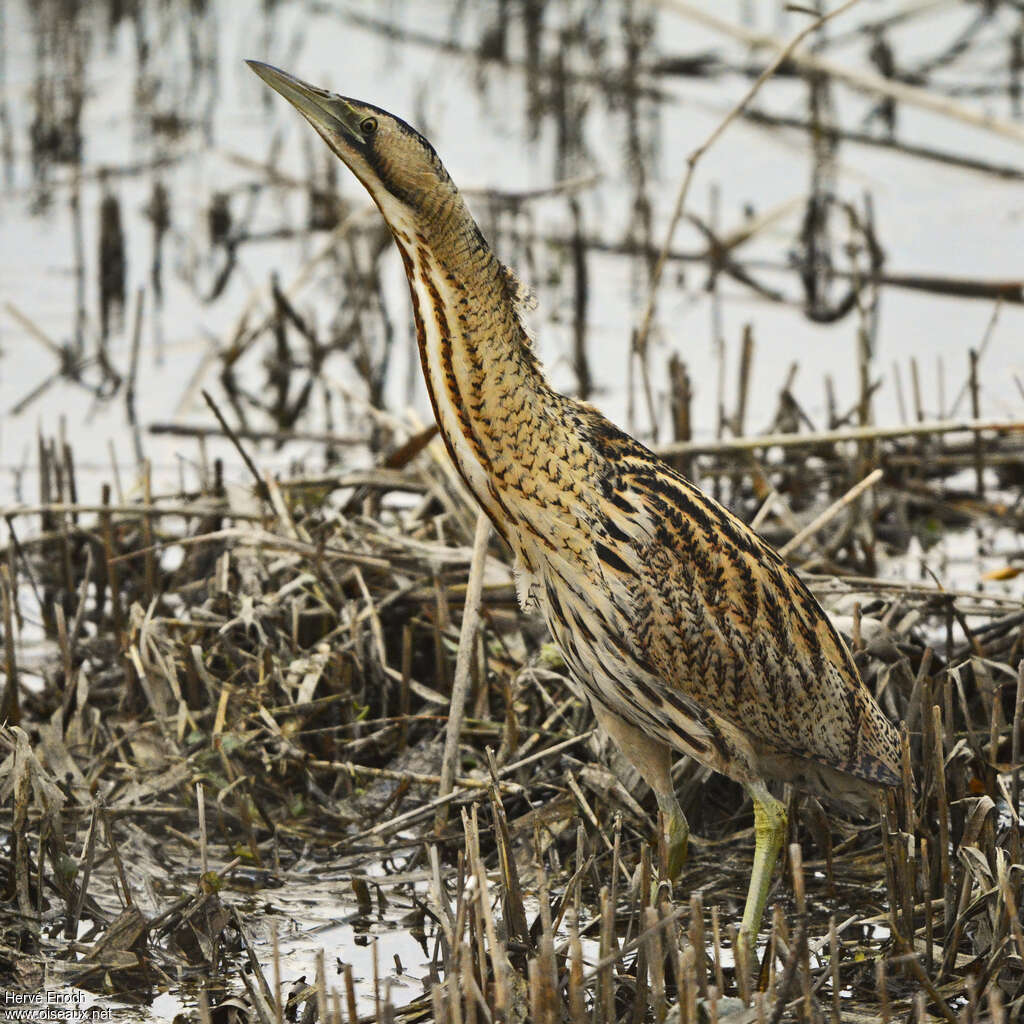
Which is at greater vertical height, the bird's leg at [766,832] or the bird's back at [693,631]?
the bird's back at [693,631]

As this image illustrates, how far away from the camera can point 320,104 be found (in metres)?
3.23

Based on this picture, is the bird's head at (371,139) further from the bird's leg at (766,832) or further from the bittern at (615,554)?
the bird's leg at (766,832)

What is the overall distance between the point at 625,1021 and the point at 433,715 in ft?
4.94

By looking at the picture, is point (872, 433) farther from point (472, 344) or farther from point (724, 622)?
point (472, 344)

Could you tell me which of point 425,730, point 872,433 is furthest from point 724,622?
point 872,433

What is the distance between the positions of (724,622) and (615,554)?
0.29 m

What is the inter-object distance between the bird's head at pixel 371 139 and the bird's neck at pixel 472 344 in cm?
7

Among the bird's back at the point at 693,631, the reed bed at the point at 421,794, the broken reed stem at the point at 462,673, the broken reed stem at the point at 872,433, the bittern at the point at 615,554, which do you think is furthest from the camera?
the broken reed stem at the point at 872,433

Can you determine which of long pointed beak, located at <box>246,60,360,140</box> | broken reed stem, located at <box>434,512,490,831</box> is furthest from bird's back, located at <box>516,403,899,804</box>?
long pointed beak, located at <box>246,60,360,140</box>

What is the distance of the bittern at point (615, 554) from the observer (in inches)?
131

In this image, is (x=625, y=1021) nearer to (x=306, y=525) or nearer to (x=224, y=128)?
(x=306, y=525)

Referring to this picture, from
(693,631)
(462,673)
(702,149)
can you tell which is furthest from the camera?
(702,149)

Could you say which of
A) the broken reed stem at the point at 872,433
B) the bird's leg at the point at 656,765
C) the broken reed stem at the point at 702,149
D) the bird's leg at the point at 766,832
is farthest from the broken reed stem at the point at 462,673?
the broken reed stem at the point at 702,149

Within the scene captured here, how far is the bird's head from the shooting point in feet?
10.6
